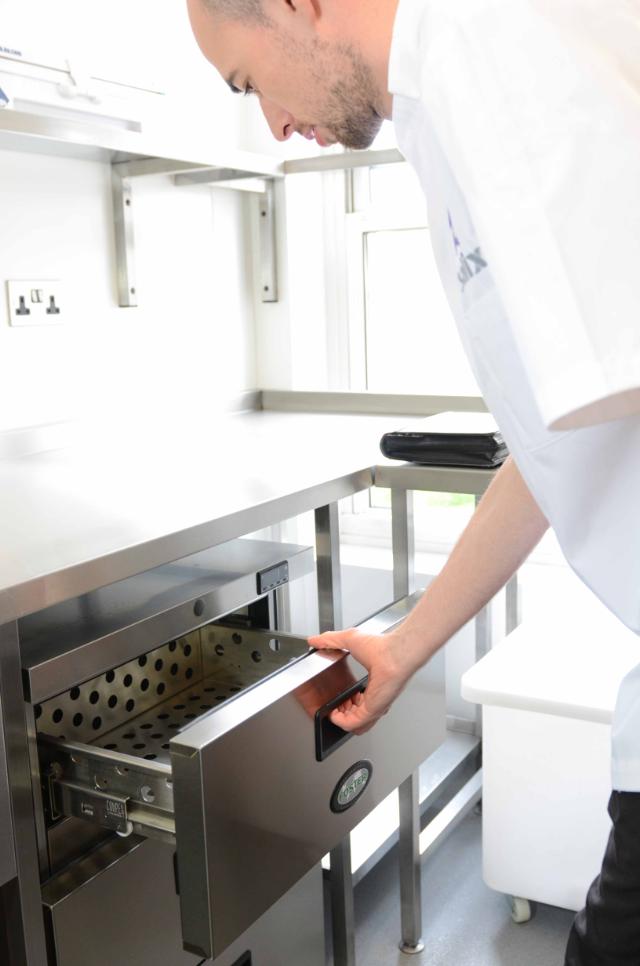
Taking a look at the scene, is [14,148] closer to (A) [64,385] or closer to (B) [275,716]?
(A) [64,385]

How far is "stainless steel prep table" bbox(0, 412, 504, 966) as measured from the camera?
38.0 inches

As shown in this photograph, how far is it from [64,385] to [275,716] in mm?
1059

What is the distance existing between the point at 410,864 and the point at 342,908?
19 cm

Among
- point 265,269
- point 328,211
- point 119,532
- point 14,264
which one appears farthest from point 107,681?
point 328,211

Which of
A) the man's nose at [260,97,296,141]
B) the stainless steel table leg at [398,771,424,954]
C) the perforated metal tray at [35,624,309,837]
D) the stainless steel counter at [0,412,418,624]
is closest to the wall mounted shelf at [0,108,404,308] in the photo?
the stainless steel counter at [0,412,418,624]

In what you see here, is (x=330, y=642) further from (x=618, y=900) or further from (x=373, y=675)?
(x=618, y=900)

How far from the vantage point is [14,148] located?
1.67 metres

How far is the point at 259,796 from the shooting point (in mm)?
895

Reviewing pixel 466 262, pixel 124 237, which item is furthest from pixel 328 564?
pixel 466 262

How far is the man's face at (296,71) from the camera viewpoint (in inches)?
29.1

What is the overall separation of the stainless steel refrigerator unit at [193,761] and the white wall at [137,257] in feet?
1.81

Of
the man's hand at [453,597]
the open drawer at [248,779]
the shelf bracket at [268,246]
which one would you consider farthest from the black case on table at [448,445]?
the shelf bracket at [268,246]

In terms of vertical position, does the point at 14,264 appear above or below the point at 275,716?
above

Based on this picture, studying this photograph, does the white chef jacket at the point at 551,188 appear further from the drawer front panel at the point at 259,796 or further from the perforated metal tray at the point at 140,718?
the perforated metal tray at the point at 140,718
